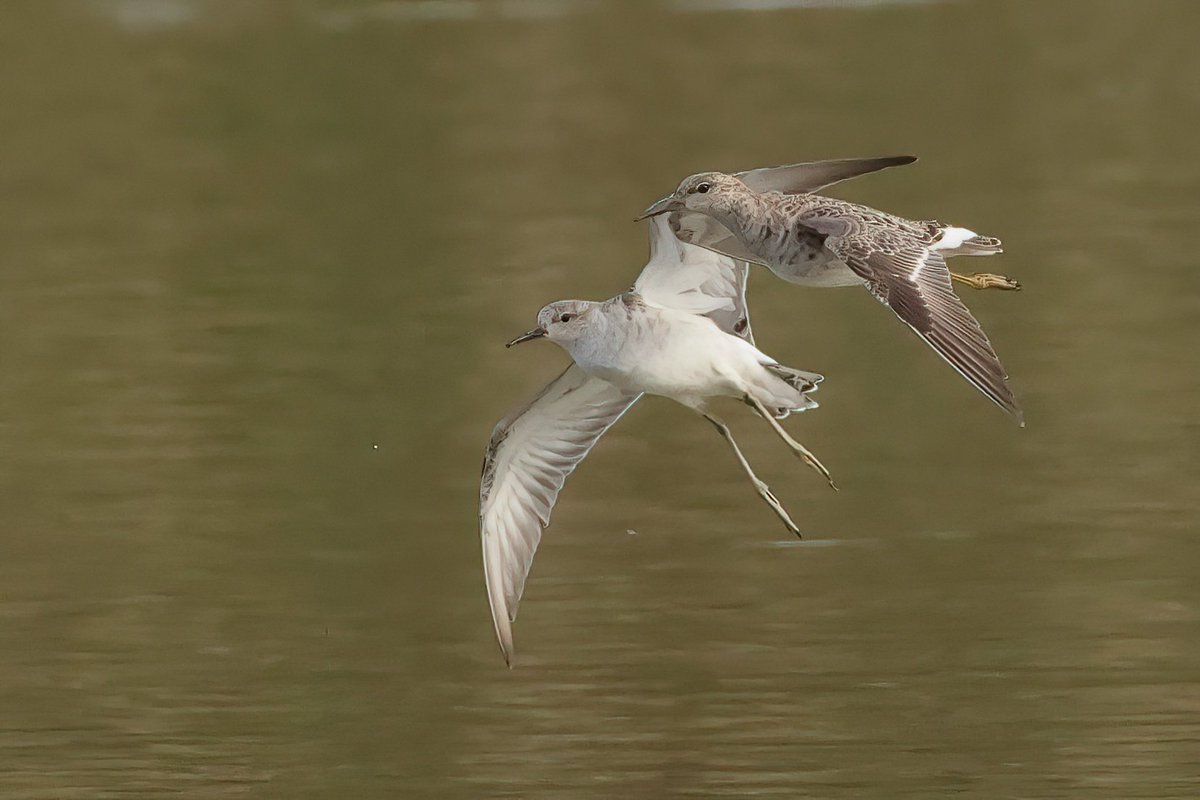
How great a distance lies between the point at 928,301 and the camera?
9.52 meters

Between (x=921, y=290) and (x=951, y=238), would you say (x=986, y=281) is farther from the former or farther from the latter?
(x=921, y=290)

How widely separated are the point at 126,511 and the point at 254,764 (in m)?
3.73

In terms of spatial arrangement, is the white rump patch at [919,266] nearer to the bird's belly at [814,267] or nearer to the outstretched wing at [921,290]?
the outstretched wing at [921,290]

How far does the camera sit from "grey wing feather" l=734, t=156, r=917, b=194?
10.8 metres

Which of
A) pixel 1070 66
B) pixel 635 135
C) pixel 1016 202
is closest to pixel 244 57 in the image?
pixel 635 135

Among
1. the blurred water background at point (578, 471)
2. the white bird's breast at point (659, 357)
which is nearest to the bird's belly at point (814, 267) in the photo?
the white bird's breast at point (659, 357)

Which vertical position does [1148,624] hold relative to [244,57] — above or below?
above

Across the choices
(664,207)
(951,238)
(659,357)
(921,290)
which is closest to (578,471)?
(664,207)

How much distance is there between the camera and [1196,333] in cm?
1471

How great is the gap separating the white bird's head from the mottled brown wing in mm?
1106

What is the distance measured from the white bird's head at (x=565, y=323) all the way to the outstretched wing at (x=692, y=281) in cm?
34

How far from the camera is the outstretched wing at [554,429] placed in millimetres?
10242

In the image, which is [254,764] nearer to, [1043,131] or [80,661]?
[80,661]

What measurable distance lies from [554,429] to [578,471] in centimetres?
280
